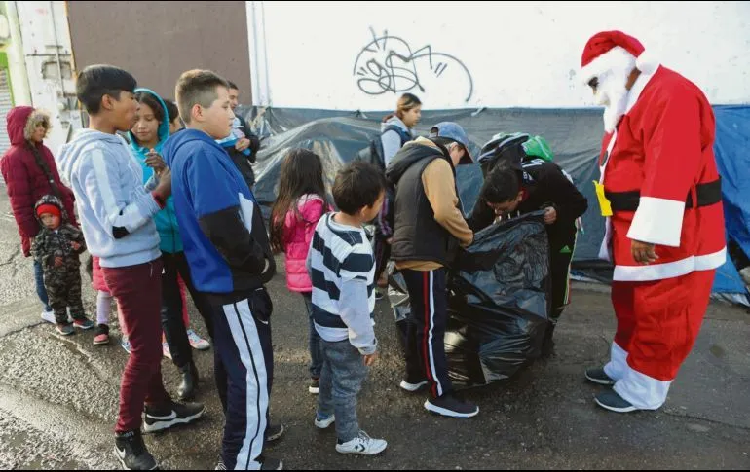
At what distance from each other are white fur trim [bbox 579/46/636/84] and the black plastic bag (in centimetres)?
84

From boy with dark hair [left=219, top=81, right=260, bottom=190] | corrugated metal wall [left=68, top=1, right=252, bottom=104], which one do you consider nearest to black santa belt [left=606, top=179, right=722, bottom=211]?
boy with dark hair [left=219, top=81, right=260, bottom=190]

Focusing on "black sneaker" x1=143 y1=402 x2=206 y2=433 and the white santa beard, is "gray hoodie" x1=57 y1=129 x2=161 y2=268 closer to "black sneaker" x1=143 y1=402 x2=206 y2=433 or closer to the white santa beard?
"black sneaker" x1=143 y1=402 x2=206 y2=433

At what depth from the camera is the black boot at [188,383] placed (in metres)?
2.90

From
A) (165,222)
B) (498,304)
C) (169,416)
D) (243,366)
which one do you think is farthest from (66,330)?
(498,304)

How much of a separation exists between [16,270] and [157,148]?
352cm

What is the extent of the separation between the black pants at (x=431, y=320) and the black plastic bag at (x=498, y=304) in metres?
0.11

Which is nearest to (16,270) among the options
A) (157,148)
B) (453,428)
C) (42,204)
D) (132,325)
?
(42,204)

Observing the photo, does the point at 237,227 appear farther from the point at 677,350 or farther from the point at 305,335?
the point at 677,350

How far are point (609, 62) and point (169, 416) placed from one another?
298cm

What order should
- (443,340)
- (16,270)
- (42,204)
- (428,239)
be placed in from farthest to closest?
(16,270) < (42,204) < (443,340) < (428,239)

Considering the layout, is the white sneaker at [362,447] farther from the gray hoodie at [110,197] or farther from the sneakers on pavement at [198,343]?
the sneakers on pavement at [198,343]

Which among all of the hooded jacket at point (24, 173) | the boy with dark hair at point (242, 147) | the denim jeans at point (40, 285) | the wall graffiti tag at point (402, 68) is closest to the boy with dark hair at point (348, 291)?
the boy with dark hair at point (242, 147)

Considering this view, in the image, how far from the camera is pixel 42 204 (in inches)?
139

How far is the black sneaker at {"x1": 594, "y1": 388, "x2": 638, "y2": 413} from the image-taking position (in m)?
2.72
